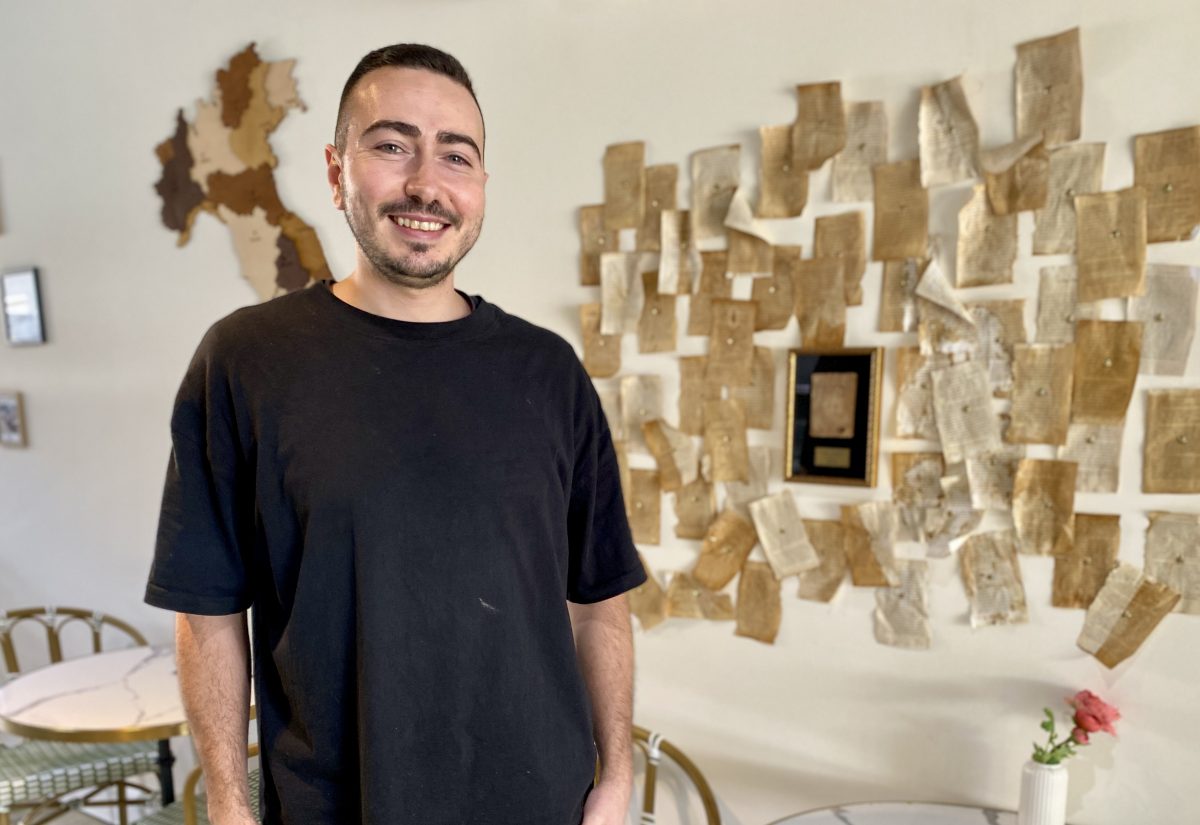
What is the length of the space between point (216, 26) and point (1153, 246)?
8.06 ft

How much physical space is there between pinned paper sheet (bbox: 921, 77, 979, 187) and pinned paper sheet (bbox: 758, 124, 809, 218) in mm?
235

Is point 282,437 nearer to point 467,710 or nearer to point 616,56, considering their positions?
point 467,710

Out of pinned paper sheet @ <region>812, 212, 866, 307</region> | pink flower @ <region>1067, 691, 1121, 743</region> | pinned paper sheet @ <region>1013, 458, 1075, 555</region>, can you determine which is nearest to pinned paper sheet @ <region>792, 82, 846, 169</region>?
pinned paper sheet @ <region>812, 212, 866, 307</region>

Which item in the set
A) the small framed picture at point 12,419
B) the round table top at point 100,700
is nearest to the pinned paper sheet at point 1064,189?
the round table top at point 100,700

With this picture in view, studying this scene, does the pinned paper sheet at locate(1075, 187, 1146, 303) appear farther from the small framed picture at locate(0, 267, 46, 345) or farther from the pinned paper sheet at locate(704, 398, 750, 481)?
the small framed picture at locate(0, 267, 46, 345)

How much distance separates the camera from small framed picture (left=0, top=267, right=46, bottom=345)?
295 cm

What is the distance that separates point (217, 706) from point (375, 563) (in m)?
0.29

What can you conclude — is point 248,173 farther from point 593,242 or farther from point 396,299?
point 396,299

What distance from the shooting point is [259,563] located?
102 cm

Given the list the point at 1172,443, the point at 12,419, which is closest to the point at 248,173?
the point at 12,419

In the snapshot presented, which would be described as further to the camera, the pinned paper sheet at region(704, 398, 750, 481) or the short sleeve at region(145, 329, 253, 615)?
the pinned paper sheet at region(704, 398, 750, 481)

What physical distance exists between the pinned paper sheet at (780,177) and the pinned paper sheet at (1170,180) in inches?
22.9

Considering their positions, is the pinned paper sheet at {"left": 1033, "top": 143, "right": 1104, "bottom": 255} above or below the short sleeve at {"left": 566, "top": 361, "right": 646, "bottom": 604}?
above

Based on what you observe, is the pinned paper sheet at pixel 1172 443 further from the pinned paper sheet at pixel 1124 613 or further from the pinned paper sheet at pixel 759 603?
the pinned paper sheet at pixel 759 603
